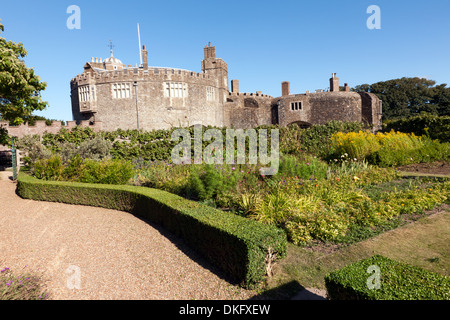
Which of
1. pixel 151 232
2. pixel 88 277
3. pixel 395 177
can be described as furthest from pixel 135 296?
pixel 395 177

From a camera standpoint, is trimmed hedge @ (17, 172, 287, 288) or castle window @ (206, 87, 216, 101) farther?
castle window @ (206, 87, 216, 101)

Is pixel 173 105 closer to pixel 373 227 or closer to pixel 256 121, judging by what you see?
pixel 256 121

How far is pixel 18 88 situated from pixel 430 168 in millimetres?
17349

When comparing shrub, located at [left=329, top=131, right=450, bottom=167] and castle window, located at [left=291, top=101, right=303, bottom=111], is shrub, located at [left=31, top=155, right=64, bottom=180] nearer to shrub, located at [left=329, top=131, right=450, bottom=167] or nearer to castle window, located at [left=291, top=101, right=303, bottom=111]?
shrub, located at [left=329, top=131, right=450, bottom=167]

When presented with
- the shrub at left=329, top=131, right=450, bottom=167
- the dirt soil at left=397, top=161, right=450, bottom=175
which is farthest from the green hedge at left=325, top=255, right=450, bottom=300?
the dirt soil at left=397, top=161, right=450, bottom=175

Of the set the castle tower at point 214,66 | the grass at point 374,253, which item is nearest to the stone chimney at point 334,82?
the castle tower at point 214,66

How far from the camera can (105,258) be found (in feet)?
15.5

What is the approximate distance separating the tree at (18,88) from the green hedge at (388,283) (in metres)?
11.6

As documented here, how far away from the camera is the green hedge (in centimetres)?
237

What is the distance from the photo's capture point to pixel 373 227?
5.16 m

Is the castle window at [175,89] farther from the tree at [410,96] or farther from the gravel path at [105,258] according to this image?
the tree at [410,96]

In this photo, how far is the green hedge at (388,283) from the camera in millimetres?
2369

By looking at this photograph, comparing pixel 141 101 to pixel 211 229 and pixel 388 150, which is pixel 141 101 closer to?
pixel 388 150

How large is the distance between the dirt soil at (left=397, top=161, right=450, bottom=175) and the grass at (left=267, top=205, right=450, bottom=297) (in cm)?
677
